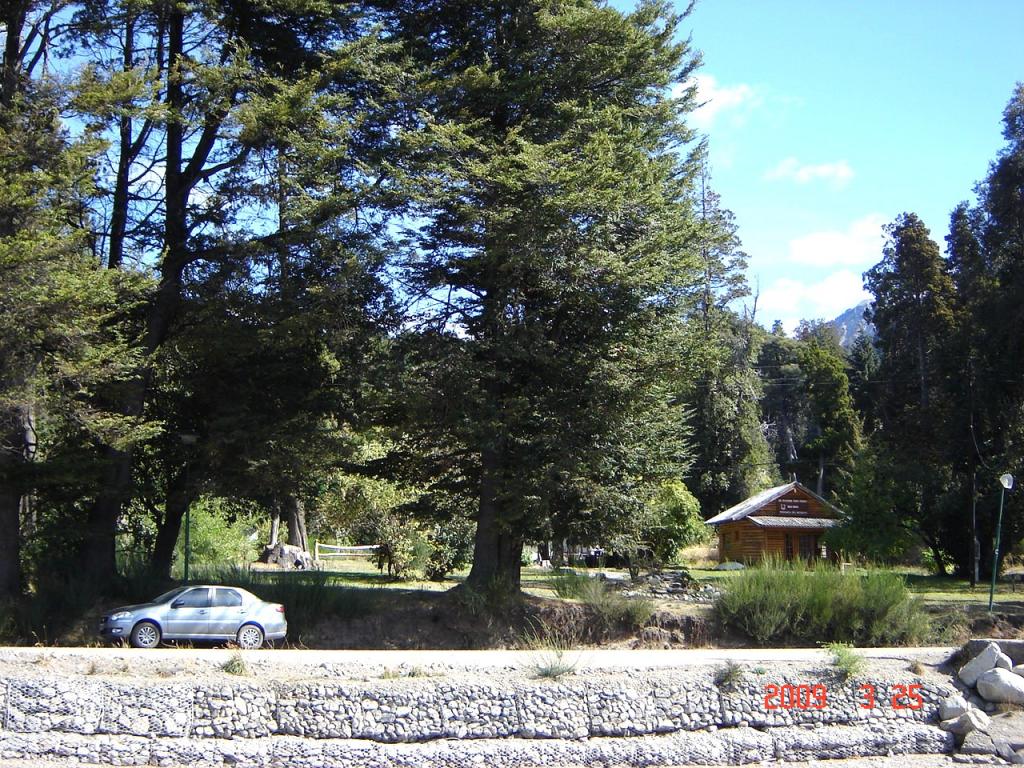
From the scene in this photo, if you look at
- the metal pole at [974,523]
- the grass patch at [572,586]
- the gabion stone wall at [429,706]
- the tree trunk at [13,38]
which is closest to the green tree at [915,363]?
the metal pole at [974,523]

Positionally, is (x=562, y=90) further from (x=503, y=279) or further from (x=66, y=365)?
(x=66, y=365)

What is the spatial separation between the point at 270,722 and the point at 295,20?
17.7 metres

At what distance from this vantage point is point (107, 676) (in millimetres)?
11734

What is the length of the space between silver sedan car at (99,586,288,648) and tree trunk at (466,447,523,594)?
583cm

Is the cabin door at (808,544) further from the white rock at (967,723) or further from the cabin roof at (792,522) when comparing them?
the white rock at (967,723)

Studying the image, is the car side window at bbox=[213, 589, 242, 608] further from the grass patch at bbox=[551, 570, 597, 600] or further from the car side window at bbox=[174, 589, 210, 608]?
the grass patch at bbox=[551, 570, 597, 600]

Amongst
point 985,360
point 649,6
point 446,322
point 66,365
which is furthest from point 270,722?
point 985,360

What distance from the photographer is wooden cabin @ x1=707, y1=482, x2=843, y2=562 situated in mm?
47219

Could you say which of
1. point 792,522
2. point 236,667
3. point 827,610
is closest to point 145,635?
point 236,667

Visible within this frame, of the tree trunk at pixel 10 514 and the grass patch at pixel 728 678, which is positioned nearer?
the grass patch at pixel 728 678

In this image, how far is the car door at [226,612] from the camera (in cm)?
1680

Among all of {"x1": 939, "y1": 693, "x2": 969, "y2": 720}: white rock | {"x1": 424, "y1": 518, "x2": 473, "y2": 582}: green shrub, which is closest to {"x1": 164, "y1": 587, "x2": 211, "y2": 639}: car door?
{"x1": 939, "y1": 693, "x2": 969, "y2": 720}: white rock

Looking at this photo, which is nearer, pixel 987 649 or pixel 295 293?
pixel 987 649

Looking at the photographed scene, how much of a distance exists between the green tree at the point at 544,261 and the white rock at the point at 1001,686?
914 centimetres
